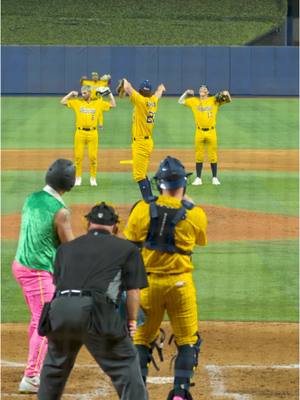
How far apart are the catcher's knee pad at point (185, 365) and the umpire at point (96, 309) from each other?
3.23 feet

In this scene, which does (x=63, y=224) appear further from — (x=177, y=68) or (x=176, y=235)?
(x=177, y=68)

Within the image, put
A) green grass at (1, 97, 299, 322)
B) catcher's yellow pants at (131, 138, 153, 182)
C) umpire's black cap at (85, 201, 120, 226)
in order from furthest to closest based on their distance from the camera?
catcher's yellow pants at (131, 138, 153, 182)
green grass at (1, 97, 299, 322)
umpire's black cap at (85, 201, 120, 226)

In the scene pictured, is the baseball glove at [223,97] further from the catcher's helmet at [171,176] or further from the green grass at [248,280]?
the catcher's helmet at [171,176]

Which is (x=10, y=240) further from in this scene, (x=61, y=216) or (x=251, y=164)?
(x=251, y=164)

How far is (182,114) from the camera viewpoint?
40.9 m

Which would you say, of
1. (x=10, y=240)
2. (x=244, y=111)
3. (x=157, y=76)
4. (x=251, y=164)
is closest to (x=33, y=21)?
(x=157, y=76)

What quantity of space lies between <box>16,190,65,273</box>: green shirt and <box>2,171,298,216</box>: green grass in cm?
1003

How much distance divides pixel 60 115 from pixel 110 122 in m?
2.96

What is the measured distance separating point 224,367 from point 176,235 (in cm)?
201

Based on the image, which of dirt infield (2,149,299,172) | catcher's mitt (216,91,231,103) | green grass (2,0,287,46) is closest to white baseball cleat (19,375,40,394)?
catcher's mitt (216,91,231,103)

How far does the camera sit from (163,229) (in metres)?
7.66

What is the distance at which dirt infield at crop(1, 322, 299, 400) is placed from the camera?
8.39 meters

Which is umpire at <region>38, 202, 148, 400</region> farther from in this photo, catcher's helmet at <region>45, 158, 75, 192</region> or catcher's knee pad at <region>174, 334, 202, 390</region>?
catcher's helmet at <region>45, 158, 75, 192</region>

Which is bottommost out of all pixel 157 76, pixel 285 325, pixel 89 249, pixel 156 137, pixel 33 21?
pixel 285 325
